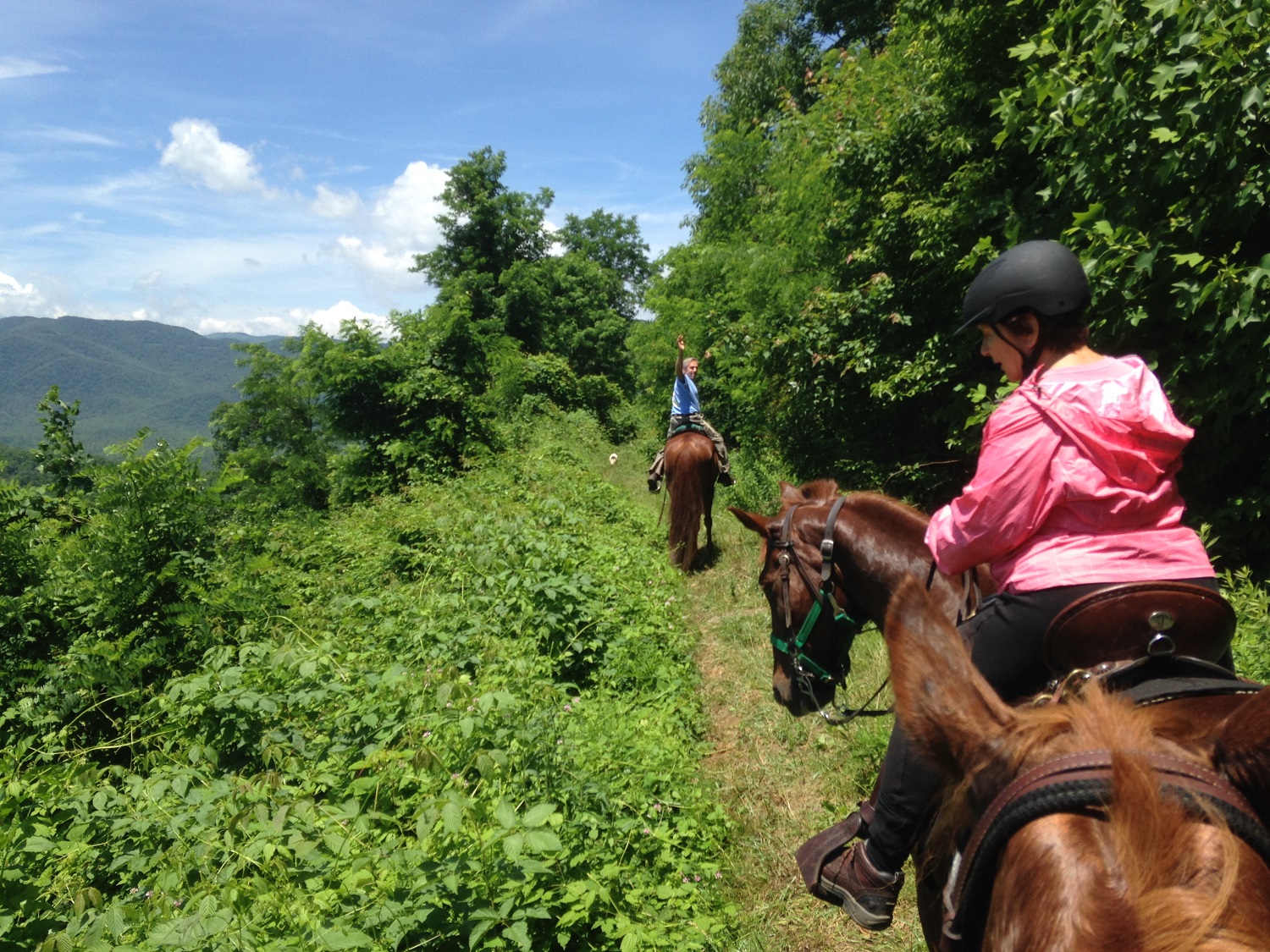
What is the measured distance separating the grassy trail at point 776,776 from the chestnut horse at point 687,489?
158 centimetres

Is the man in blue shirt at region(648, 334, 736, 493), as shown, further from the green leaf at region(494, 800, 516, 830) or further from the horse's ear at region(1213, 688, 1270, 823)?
the horse's ear at region(1213, 688, 1270, 823)

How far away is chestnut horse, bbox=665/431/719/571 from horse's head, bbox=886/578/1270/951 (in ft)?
23.6

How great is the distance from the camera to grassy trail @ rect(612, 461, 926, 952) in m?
3.31

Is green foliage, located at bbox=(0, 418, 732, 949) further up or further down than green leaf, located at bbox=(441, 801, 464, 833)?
further down

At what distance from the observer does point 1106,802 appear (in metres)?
1.14

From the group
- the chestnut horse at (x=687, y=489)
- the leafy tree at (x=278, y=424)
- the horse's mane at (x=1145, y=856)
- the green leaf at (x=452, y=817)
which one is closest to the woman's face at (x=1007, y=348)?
the horse's mane at (x=1145, y=856)

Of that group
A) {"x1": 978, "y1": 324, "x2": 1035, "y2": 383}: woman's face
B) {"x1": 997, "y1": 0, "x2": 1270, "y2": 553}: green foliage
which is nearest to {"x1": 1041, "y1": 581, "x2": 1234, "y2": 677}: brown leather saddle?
{"x1": 978, "y1": 324, "x2": 1035, "y2": 383}: woman's face

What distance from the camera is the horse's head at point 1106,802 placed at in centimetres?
98

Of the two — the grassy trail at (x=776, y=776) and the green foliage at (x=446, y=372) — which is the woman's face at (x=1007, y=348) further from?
the green foliage at (x=446, y=372)

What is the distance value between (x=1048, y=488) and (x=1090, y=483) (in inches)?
3.6

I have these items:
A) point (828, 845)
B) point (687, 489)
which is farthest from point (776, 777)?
point (687, 489)

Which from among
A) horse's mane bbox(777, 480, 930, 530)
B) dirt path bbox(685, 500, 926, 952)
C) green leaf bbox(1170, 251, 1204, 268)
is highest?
green leaf bbox(1170, 251, 1204, 268)

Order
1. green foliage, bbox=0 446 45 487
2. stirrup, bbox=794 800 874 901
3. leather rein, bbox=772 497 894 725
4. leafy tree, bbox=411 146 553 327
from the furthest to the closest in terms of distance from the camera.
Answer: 1. leafy tree, bbox=411 146 553 327
2. green foliage, bbox=0 446 45 487
3. leather rein, bbox=772 497 894 725
4. stirrup, bbox=794 800 874 901

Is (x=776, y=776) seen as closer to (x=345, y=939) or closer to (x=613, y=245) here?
(x=345, y=939)
